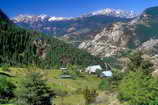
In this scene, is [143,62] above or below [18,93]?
above

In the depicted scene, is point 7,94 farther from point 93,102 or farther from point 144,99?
point 144,99

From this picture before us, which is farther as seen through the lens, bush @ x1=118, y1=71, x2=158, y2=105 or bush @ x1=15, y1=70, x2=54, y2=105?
bush @ x1=15, y1=70, x2=54, y2=105

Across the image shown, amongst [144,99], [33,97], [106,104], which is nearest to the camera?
[144,99]

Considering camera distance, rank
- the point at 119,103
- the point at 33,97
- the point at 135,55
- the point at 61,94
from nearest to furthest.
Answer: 1. the point at 33,97
2. the point at 119,103
3. the point at 135,55
4. the point at 61,94

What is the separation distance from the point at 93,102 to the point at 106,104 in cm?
1038

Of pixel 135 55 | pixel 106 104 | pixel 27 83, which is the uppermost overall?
pixel 135 55

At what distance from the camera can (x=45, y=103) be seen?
90250 millimetres

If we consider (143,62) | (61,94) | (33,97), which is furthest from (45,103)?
(61,94)

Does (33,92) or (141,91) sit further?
Answer: (33,92)

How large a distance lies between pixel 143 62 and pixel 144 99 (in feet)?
159

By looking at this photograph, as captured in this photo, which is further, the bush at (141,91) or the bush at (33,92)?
the bush at (33,92)

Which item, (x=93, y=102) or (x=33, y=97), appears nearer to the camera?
(x=33, y=97)

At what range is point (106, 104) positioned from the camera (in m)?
112

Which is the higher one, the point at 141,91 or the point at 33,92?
the point at 33,92
